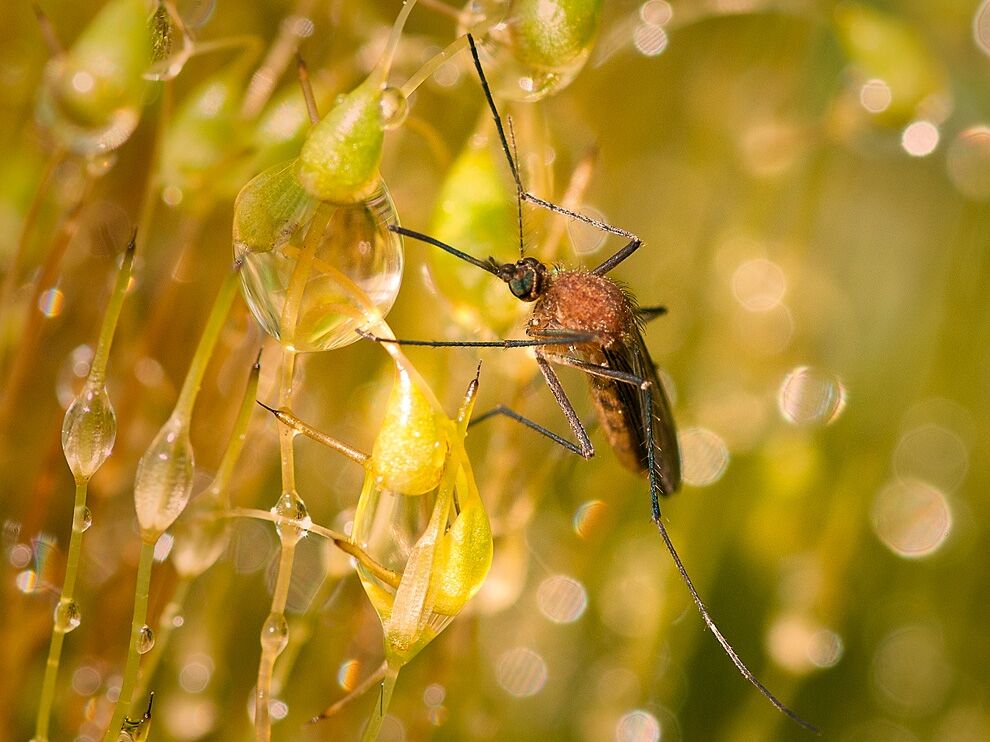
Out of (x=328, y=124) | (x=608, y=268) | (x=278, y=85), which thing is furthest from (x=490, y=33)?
(x=278, y=85)

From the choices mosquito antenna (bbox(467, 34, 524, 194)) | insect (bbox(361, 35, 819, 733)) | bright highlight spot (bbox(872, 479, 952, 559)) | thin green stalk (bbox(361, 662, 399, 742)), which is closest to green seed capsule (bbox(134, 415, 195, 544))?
thin green stalk (bbox(361, 662, 399, 742))

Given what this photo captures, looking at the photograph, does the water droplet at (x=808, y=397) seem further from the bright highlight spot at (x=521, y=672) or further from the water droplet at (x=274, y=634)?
the water droplet at (x=274, y=634)

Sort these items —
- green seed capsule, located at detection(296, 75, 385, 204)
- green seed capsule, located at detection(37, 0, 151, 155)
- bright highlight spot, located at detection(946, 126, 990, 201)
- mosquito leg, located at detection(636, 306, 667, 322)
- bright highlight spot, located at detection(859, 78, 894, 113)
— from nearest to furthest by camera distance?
green seed capsule, located at detection(296, 75, 385, 204) → green seed capsule, located at detection(37, 0, 151, 155) → bright highlight spot, located at detection(859, 78, 894, 113) → mosquito leg, located at detection(636, 306, 667, 322) → bright highlight spot, located at detection(946, 126, 990, 201)

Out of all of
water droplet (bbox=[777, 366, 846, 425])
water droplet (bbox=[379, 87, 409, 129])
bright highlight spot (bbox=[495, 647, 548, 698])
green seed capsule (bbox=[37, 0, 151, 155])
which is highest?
water droplet (bbox=[379, 87, 409, 129])

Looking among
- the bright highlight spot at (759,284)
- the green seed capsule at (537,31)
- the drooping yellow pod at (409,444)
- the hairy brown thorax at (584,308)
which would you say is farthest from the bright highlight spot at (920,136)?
the drooping yellow pod at (409,444)

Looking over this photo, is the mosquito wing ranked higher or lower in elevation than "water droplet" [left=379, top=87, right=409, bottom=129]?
lower

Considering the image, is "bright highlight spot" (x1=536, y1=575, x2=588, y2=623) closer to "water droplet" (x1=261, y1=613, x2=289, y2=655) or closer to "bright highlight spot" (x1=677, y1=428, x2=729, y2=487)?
"bright highlight spot" (x1=677, y1=428, x2=729, y2=487)
